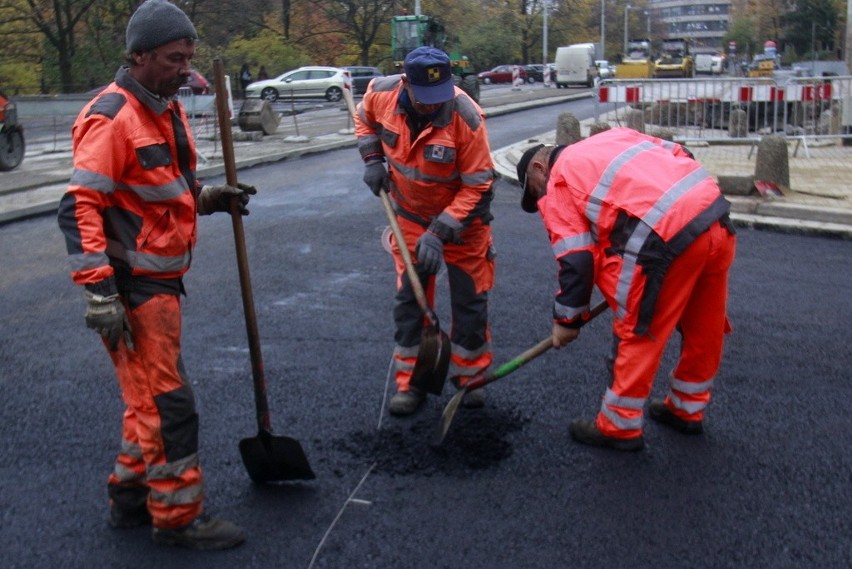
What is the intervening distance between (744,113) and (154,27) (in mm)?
14535

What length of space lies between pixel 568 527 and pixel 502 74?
55854 millimetres

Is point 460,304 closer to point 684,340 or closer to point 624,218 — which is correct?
point 684,340

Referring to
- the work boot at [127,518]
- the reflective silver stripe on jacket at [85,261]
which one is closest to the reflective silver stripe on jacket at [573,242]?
the reflective silver stripe on jacket at [85,261]

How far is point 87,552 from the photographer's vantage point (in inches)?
129

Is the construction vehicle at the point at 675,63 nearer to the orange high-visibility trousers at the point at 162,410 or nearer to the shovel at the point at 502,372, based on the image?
the shovel at the point at 502,372

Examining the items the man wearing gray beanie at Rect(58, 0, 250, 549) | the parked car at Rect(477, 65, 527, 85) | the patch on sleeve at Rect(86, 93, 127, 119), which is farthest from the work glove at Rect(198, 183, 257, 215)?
the parked car at Rect(477, 65, 527, 85)

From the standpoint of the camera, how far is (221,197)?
3.53 m

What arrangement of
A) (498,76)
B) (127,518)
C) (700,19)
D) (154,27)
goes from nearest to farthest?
(154,27) → (127,518) → (498,76) → (700,19)

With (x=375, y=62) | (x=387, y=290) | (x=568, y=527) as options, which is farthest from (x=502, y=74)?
(x=568, y=527)

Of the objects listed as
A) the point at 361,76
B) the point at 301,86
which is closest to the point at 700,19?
the point at 361,76

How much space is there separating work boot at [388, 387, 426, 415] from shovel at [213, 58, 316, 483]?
2.81 ft

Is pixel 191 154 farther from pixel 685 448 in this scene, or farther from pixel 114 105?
pixel 685 448

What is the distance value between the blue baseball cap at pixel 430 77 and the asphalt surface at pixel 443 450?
1.49 m

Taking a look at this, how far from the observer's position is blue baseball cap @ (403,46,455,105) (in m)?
4.13
